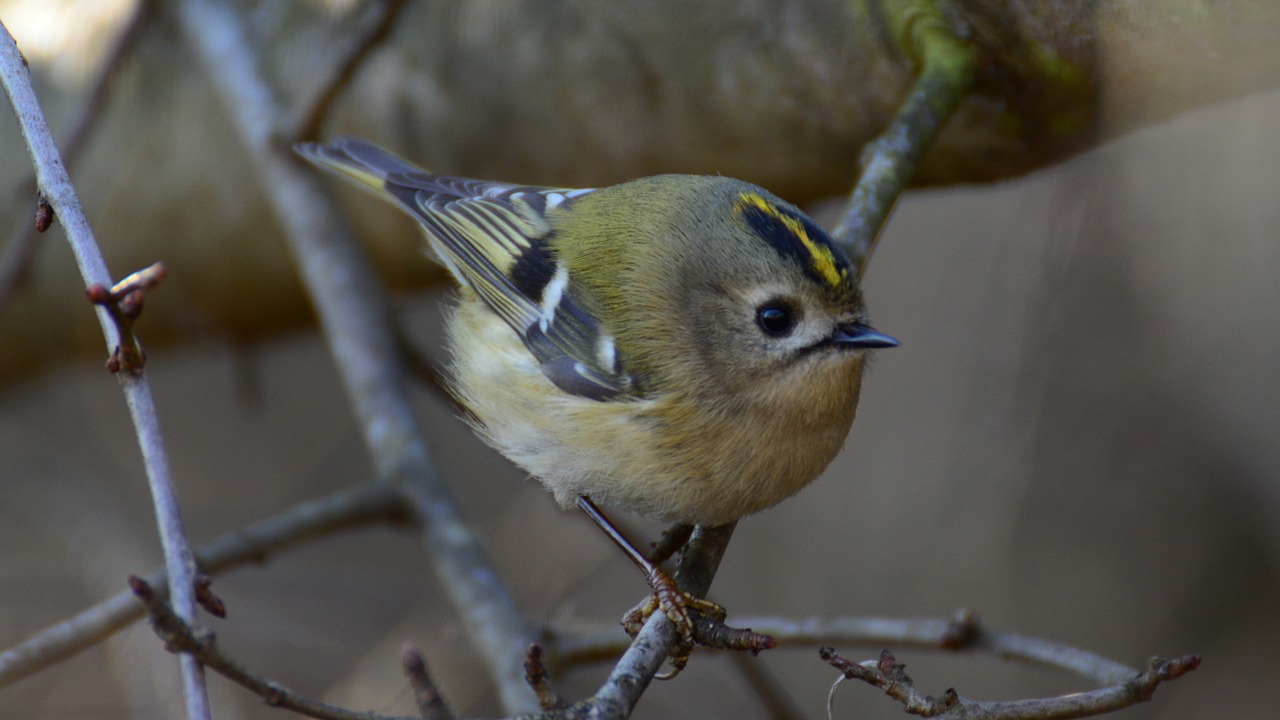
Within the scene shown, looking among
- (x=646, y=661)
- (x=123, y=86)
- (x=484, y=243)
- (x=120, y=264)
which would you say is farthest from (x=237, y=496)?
(x=646, y=661)

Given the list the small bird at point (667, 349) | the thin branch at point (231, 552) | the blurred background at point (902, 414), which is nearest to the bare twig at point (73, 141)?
the blurred background at point (902, 414)

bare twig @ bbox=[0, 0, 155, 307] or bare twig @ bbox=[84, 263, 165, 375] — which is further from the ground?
bare twig @ bbox=[0, 0, 155, 307]

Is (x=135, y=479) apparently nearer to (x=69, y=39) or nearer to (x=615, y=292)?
(x=69, y=39)

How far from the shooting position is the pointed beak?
1.57m

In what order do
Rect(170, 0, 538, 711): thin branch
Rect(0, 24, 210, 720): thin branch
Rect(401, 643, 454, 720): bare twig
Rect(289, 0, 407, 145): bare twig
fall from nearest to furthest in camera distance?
Rect(0, 24, 210, 720): thin branch, Rect(401, 643, 454, 720): bare twig, Rect(170, 0, 538, 711): thin branch, Rect(289, 0, 407, 145): bare twig

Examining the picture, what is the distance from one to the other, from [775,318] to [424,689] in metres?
0.80

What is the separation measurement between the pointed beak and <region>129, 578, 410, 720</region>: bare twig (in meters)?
0.89

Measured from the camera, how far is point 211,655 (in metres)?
0.92

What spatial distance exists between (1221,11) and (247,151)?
2.26 metres

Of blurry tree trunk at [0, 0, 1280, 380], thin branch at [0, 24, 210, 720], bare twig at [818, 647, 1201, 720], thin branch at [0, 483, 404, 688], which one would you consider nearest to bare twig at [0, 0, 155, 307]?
blurry tree trunk at [0, 0, 1280, 380]

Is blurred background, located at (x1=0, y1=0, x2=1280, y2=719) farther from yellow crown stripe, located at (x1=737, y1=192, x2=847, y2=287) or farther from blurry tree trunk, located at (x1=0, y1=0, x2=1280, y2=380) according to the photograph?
yellow crown stripe, located at (x1=737, y1=192, x2=847, y2=287)

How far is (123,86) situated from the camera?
120 inches

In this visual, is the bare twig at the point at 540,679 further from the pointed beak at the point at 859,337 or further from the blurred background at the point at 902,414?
the blurred background at the point at 902,414

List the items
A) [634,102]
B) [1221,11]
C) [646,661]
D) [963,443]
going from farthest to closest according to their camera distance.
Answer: [963,443]
[634,102]
[1221,11]
[646,661]
